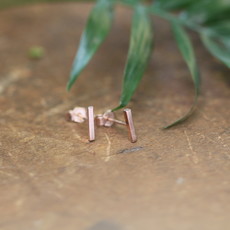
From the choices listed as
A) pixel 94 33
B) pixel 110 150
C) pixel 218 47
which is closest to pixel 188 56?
pixel 218 47

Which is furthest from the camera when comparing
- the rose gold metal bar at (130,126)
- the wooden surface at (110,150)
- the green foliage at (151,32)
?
the green foliage at (151,32)

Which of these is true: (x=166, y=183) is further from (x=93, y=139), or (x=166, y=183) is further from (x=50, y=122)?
(x=50, y=122)

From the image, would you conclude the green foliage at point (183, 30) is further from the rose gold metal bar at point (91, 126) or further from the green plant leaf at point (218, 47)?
the rose gold metal bar at point (91, 126)

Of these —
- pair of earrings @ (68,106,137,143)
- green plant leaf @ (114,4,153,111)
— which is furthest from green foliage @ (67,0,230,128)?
pair of earrings @ (68,106,137,143)

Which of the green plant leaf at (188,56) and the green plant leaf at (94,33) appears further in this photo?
the green plant leaf at (94,33)

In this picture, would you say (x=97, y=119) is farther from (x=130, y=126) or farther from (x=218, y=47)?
(x=218, y=47)

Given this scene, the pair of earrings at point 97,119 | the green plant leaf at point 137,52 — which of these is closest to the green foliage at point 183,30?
the green plant leaf at point 137,52
